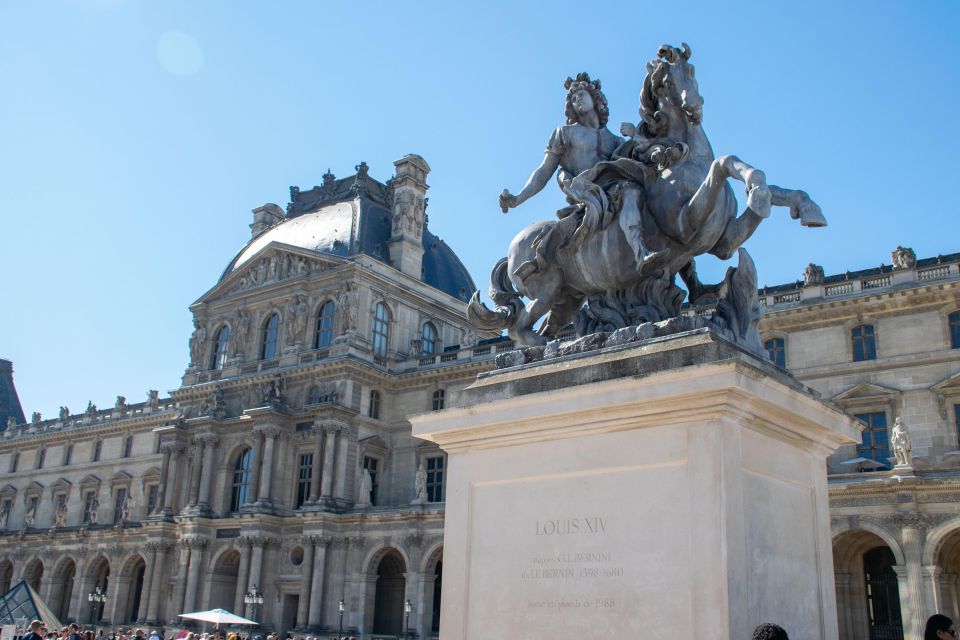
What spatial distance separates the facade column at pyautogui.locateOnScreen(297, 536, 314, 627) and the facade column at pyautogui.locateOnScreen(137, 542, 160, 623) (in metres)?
9.65

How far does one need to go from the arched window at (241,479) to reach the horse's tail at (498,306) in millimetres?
41906

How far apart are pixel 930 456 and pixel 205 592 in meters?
32.3

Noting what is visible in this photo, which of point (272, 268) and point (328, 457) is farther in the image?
point (272, 268)

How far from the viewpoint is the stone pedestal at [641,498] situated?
14.5ft

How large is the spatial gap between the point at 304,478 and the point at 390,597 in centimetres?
687

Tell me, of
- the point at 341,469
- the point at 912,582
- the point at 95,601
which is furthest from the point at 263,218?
the point at 912,582

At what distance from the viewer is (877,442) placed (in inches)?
1307

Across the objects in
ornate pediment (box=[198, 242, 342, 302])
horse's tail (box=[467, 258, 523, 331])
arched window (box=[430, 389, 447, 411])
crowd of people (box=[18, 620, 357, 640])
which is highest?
ornate pediment (box=[198, 242, 342, 302])

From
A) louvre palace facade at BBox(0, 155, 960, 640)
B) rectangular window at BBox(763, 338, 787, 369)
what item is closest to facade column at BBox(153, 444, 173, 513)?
louvre palace facade at BBox(0, 155, 960, 640)

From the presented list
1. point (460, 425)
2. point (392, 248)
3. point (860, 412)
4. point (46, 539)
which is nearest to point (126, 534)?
point (46, 539)

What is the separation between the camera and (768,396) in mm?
4648

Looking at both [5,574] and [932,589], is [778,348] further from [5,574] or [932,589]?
[5,574]

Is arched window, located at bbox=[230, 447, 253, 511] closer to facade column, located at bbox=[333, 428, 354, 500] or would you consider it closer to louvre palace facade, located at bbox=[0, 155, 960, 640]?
louvre palace facade, located at bbox=[0, 155, 960, 640]

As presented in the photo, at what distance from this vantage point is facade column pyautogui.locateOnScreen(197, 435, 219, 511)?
46469 millimetres
